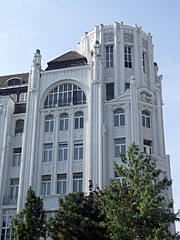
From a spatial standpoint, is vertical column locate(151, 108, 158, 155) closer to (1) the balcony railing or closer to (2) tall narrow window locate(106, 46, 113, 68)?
(2) tall narrow window locate(106, 46, 113, 68)

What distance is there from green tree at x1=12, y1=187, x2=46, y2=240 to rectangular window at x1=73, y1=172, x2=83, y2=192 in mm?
6498

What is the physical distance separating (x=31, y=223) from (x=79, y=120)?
12.7 metres

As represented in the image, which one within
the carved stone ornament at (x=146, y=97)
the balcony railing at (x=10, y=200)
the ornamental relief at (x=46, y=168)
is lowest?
the balcony railing at (x=10, y=200)

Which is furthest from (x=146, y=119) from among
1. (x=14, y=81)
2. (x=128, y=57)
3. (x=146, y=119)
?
(x=14, y=81)

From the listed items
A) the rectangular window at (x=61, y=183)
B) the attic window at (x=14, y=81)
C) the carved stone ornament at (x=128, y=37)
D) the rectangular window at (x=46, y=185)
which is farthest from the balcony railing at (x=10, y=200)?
the carved stone ornament at (x=128, y=37)

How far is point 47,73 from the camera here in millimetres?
39219

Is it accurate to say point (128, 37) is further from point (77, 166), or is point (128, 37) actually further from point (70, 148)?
point (77, 166)

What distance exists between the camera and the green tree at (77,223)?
79.4 feet

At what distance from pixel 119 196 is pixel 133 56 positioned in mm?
20437

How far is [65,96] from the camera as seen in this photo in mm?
38094

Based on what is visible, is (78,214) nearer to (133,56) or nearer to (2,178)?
(2,178)

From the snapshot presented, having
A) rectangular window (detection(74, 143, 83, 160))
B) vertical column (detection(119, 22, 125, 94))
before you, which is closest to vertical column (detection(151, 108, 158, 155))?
vertical column (detection(119, 22, 125, 94))

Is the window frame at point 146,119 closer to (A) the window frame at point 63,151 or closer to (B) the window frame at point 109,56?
(B) the window frame at point 109,56

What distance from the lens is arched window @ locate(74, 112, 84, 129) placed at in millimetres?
36250
